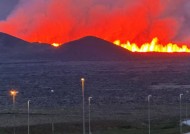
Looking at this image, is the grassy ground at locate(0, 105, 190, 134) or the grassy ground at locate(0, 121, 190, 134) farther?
the grassy ground at locate(0, 105, 190, 134)

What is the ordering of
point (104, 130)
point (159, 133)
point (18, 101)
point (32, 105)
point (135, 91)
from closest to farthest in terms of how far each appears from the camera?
point (159, 133) < point (104, 130) < point (32, 105) < point (18, 101) < point (135, 91)

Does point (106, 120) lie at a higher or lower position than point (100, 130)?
higher

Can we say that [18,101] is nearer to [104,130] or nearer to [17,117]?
[17,117]

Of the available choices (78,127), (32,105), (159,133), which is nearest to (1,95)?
(32,105)

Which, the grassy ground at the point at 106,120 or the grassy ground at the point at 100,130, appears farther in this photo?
the grassy ground at the point at 106,120

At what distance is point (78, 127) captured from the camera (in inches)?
3113

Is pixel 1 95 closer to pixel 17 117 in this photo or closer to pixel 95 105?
pixel 95 105

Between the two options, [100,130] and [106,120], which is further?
[106,120]

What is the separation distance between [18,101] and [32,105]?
331 inches

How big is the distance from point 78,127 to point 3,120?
47.9 ft

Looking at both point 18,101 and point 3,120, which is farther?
point 18,101

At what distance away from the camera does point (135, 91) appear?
464ft

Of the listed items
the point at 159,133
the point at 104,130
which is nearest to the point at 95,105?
the point at 104,130

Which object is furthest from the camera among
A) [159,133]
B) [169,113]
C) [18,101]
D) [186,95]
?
[186,95]
